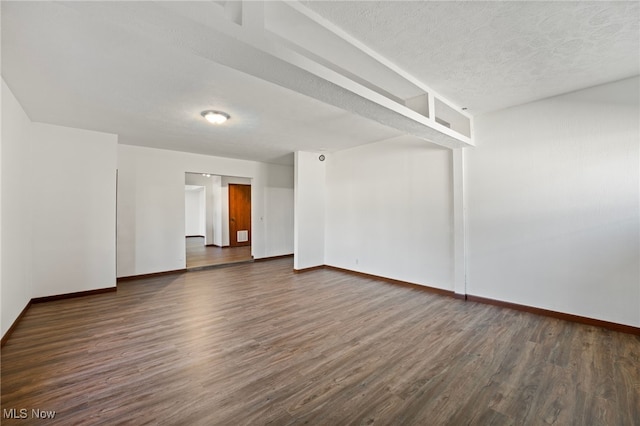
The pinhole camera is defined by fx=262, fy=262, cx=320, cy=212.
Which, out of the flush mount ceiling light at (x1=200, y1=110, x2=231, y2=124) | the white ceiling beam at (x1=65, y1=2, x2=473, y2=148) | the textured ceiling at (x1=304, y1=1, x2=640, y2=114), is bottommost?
the white ceiling beam at (x1=65, y1=2, x2=473, y2=148)

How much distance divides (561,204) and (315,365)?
345 cm

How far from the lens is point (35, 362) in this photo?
2.32m

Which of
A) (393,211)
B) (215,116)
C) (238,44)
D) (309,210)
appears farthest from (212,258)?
(238,44)

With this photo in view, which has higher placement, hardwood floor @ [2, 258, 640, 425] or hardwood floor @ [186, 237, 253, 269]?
hardwood floor @ [186, 237, 253, 269]

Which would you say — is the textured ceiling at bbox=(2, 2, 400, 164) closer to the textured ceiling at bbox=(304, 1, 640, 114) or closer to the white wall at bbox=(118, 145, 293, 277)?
the white wall at bbox=(118, 145, 293, 277)

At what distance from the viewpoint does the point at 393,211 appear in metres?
4.94

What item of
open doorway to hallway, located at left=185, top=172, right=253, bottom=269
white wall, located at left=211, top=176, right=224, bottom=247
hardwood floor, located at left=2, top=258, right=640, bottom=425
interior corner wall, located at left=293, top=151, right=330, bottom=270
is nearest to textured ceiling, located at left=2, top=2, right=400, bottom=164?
interior corner wall, located at left=293, top=151, right=330, bottom=270

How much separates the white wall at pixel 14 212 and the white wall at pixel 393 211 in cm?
492

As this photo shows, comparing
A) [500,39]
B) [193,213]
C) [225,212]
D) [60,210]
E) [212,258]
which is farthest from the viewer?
[193,213]

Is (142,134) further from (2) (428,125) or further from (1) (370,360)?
(1) (370,360)

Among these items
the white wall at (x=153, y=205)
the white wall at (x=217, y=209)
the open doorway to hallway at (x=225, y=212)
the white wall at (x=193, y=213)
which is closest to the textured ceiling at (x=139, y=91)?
the white wall at (x=153, y=205)

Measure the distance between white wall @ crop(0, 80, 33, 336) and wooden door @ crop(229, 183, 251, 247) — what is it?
559 centimetres

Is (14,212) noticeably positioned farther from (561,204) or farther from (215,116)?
(561,204)

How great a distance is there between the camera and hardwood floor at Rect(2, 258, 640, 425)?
177 centimetres
